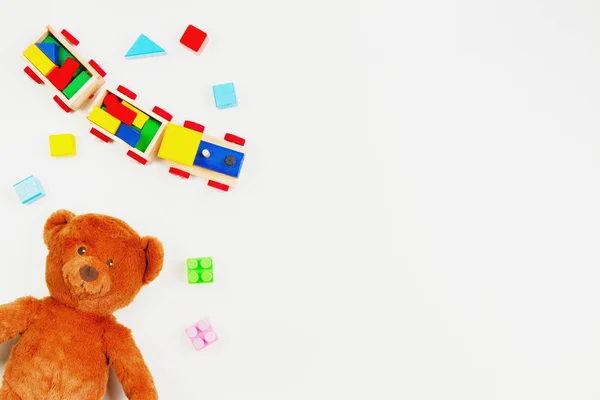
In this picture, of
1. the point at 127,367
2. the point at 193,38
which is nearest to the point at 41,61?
the point at 193,38

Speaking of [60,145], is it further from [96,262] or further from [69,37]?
[96,262]

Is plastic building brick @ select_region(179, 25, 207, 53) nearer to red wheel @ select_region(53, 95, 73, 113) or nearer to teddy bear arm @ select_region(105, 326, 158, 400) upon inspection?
red wheel @ select_region(53, 95, 73, 113)

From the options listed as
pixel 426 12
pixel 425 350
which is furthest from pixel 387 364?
pixel 426 12

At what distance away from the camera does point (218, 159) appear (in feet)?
3.99

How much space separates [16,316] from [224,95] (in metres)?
0.59

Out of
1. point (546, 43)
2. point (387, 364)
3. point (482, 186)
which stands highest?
point (546, 43)

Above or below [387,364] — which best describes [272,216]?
above

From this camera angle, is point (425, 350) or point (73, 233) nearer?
point (73, 233)

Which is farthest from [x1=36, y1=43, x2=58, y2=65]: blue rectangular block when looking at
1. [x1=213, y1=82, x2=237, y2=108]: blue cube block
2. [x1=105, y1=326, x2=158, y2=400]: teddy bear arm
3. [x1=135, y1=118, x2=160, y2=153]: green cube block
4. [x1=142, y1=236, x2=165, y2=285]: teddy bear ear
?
[x1=105, y1=326, x2=158, y2=400]: teddy bear arm

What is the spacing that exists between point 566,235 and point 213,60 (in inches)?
34.0

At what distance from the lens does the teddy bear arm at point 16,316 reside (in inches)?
40.2

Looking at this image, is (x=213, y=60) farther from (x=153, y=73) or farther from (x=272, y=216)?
(x=272, y=216)

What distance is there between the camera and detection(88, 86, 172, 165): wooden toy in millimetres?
1190

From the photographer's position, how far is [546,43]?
133 cm
